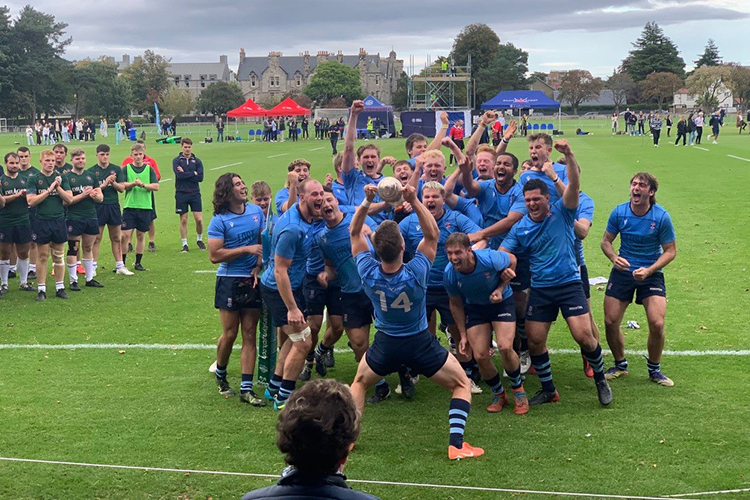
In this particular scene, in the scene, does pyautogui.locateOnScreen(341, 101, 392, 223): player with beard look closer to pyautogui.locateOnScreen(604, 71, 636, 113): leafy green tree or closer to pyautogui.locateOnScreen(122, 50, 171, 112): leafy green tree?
pyautogui.locateOnScreen(604, 71, 636, 113): leafy green tree

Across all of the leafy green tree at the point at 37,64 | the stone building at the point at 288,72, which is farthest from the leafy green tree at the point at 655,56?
the leafy green tree at the point at 37,64

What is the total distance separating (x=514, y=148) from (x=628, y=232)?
3878 centimetres

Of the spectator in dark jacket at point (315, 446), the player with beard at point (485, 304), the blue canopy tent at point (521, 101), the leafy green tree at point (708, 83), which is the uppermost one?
the leafy green tree at point (708, 83)

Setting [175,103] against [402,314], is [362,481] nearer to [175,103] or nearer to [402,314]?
[402,314]

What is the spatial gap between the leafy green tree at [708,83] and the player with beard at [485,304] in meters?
85.3

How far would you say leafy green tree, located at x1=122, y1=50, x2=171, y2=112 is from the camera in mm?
123613

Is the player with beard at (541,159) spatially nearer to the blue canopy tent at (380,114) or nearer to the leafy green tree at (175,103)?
the blue canopy tent at (380,114)

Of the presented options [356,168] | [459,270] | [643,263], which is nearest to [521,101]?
[356,168]

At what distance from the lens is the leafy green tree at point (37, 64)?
93250 mm

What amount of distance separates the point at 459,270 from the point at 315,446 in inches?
171

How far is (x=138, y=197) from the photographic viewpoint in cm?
1463

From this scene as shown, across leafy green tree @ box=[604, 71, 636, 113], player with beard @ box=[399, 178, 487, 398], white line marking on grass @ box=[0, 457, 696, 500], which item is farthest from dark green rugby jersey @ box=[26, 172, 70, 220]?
leafy green tree @ box=[604, 71, 636, 113]

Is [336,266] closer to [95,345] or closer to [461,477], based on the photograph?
[461,477]

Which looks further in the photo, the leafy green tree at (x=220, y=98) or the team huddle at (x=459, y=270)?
the leafy green tree at (x=220, y=98)
